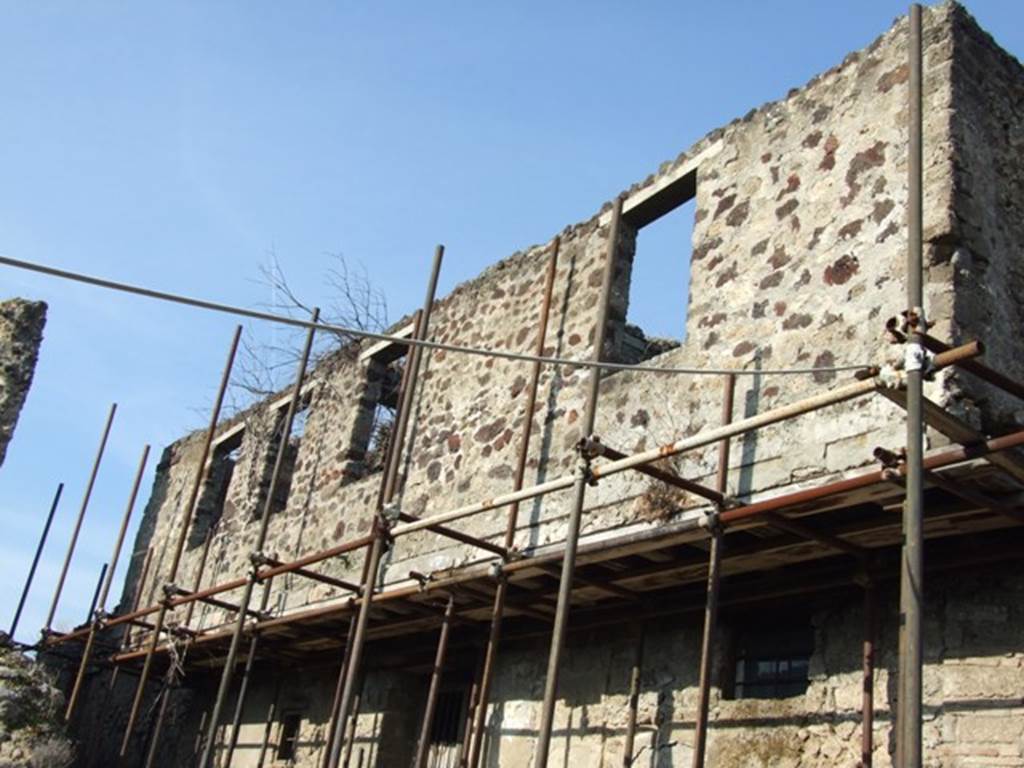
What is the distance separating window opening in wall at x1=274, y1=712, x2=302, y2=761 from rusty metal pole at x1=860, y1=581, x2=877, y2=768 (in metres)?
5.76

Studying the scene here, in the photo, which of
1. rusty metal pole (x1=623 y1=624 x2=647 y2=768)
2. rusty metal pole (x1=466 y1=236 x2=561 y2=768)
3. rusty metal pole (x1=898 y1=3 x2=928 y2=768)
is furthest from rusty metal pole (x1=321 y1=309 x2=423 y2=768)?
rusty metal pole (x1=898 y1=3 x2=928 y2=768)

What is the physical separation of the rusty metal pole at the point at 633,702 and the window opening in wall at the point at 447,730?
1.94 meters

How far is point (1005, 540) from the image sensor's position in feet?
18.3

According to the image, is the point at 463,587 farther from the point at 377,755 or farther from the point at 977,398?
the point at 977,398

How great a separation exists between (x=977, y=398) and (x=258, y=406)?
8.66 metres

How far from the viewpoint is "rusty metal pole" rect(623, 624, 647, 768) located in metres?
6.58

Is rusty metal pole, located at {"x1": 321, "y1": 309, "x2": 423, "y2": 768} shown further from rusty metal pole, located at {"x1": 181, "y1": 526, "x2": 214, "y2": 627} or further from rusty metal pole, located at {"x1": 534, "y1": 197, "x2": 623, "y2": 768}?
rusty metal pole, located at {"x1": 181, "y1": 526, "x2": 214, "y2": 627}

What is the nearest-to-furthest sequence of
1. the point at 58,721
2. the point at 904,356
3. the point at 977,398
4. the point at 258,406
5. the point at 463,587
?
the point at 904,356, the point at 977,398, the point at 463,587, the point at 58,721, the point at 258,406

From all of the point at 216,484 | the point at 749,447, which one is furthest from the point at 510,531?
the point at 216,484

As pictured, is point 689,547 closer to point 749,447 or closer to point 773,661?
point 749,447

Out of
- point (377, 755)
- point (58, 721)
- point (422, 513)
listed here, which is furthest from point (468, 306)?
point (58, 721)

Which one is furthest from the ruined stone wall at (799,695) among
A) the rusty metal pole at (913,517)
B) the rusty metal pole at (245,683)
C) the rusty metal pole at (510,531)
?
the rusty metal pole at (245,683)

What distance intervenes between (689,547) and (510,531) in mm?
1416

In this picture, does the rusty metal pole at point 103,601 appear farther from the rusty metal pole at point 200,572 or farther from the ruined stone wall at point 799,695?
the ruined stone wall at point 799,695
